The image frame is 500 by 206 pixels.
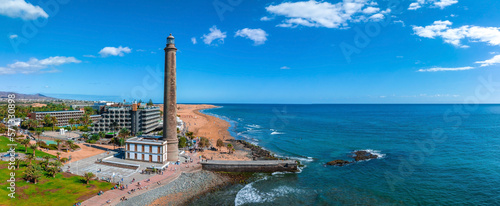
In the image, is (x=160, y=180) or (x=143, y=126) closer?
(x=160, y=180)

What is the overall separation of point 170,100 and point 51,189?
838 inches

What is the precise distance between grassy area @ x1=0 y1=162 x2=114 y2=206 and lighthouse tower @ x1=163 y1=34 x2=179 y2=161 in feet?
43.7

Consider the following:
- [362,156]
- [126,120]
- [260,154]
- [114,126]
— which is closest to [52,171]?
[260,154]

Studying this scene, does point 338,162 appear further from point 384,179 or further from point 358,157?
point 384,179

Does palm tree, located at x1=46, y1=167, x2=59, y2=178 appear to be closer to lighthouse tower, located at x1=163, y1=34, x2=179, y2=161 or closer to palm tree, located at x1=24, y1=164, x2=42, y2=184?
palm tree, located at x1=24, y1=164, x2=42, y2=184

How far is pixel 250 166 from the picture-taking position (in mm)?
46406

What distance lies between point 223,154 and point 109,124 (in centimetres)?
4379

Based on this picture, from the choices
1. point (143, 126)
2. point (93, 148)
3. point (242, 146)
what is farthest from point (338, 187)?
point (143, 126)

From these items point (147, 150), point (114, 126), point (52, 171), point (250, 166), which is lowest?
point (250, 166)

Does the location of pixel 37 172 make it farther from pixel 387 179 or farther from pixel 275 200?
pixel 387 179

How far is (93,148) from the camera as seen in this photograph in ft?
183

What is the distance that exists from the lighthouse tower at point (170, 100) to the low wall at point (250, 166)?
6.87 meters

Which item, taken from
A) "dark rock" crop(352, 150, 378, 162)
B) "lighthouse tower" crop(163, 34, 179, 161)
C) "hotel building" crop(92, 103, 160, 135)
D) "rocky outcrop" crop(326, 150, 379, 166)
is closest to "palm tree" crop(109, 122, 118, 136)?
"hotel building" crop(92, 103, 160, 135)

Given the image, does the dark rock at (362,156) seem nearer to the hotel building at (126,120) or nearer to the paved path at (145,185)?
the paved path at (145,185)
